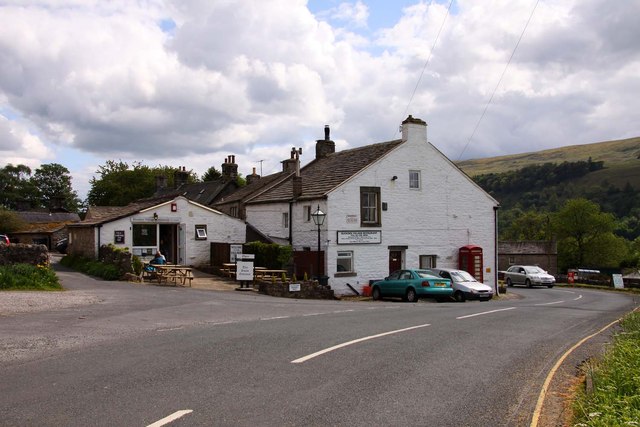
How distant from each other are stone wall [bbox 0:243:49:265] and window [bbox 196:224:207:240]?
33.9 ft

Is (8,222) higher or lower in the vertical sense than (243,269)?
higher

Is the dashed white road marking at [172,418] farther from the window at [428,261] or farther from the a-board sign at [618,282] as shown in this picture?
the a-board sign at [618,282]

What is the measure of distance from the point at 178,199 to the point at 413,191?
499 inches

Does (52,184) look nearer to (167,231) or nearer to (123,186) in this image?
(123,186)

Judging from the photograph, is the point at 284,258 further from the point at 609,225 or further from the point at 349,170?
the point at 609,225

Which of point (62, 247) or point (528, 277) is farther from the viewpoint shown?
point (62, 247)

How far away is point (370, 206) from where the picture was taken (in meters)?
30.8

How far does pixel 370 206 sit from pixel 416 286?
7115 mm

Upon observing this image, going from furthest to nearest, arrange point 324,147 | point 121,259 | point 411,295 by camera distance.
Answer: point 324,147
point 121,259
point 411,295

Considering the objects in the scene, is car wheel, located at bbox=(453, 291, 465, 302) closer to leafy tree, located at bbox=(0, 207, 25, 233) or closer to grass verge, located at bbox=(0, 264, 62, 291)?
grass verge, located at bbox=(0, 264, 62, 291)

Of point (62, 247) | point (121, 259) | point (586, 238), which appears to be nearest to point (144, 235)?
point (121, 259)

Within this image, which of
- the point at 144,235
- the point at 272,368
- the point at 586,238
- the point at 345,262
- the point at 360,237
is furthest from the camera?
the point at 586,238

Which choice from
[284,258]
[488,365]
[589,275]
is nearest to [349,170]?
[284,258]

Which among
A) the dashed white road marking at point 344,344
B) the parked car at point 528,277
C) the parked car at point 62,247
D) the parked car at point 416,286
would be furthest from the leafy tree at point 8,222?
the dashed white road marking at point 344,344
